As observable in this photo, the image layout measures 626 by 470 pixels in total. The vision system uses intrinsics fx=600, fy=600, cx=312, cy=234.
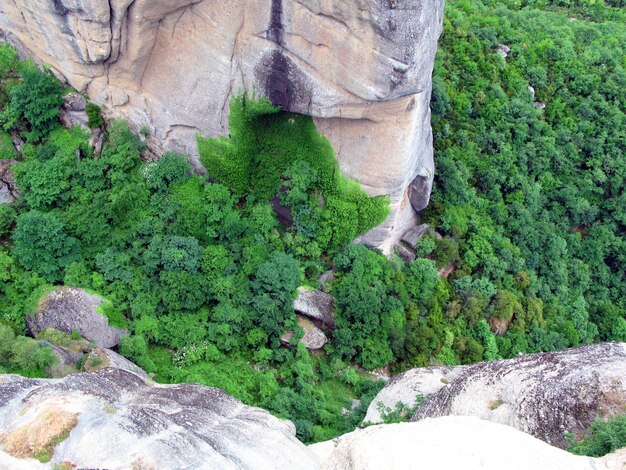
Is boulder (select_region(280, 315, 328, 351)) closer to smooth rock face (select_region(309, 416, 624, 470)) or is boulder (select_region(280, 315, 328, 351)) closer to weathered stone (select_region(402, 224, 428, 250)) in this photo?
weathered stone (select_region(402, 224, 428, 250))

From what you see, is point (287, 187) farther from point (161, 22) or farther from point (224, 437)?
point (224, 437)

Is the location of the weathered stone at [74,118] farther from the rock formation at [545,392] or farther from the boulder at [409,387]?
the rock formation at [545,392]

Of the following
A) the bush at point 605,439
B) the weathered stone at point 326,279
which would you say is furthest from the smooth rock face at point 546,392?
the weathered stone at point 326,279

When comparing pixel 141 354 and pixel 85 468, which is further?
pixel 141 354

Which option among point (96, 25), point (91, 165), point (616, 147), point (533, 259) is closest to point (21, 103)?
point (91, 165)

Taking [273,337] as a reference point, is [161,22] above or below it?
above

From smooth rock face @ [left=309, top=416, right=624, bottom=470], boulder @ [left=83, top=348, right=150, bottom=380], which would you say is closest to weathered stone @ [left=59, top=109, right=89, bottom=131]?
boulder @ [left=83, top=348, right=150, bottom=380]

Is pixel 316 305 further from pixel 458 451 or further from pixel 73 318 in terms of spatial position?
pixel 458 451
